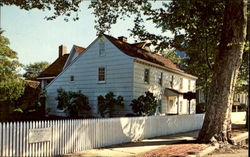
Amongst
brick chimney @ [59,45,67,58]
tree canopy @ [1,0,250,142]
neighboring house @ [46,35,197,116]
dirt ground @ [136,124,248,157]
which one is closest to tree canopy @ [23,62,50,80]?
brick chimney @ [59,45,67,58]

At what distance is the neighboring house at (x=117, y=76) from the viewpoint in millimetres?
22547

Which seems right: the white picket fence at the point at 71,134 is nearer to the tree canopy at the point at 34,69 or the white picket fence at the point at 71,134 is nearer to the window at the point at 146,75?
the window at the point at 146,75

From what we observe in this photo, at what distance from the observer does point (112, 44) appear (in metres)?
23.7

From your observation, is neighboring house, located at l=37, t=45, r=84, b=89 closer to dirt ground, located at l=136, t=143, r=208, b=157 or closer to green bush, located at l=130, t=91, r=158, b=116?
Result: green bush, located at l=130, t=91, r=158, b=116

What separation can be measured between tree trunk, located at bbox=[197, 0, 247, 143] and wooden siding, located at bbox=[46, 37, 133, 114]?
10.2 metres

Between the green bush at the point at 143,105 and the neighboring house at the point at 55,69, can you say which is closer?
the green bush at the point at 143,105

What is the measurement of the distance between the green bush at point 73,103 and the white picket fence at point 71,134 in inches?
408

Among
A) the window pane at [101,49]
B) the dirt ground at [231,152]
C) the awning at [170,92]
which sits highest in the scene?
the window pane at [101,49]

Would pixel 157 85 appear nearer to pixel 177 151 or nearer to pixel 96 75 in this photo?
pixel 96 75

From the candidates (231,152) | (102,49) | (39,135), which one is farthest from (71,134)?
(102,49)

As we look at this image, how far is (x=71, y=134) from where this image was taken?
10055 millimetres

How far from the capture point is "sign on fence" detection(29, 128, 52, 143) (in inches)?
344

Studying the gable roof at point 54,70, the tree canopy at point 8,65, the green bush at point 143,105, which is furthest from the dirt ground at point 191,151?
the gable roof at point 54,70

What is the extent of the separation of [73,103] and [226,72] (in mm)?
15027
